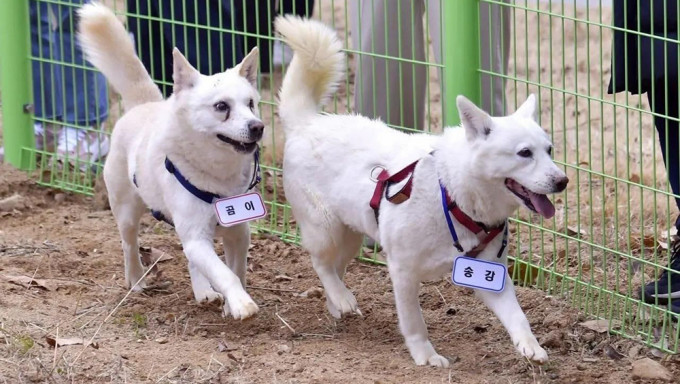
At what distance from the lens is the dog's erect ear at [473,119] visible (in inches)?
151

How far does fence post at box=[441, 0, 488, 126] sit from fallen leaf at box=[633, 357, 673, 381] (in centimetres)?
124

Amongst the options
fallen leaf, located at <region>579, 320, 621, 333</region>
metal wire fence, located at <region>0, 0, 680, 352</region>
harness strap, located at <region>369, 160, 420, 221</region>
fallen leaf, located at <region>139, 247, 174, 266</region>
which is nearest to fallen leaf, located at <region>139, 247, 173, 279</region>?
fallen leaf, located at <region>139, 247, 174, 266</region>

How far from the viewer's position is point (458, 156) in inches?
156

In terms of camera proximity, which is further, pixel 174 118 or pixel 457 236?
pixel 174 118

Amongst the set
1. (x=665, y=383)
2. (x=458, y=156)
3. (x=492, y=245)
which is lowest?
(x=665, y=383)

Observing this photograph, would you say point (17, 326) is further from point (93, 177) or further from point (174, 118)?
point (93, 177)

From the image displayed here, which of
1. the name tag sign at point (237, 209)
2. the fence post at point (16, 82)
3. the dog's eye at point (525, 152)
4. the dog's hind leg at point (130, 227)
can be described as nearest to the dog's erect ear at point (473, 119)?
the dog's eye at point (525, 152)

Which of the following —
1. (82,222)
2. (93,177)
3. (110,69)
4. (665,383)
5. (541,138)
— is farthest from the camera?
(93,177)

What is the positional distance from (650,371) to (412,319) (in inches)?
31.1

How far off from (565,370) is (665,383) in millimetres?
325

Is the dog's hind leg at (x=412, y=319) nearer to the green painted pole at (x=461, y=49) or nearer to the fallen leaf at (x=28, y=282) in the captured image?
the green painted pole at (x=461, y=49)

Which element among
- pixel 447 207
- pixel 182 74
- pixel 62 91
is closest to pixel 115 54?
pixel 182 74

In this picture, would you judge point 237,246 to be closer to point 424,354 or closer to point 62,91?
point 424,354

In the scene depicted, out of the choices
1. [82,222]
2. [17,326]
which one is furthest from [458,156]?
[82,222]
